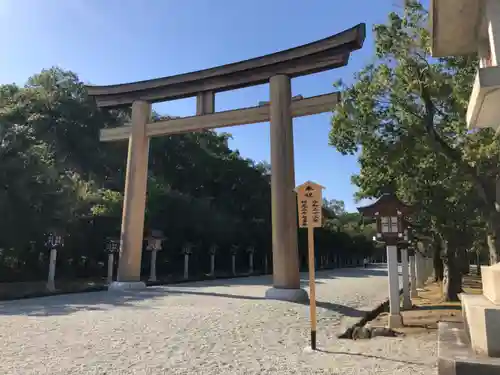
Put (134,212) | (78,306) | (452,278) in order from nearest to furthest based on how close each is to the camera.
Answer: (78,306) → (452,278) → (134,212)

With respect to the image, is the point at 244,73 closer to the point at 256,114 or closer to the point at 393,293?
the point at 256,114

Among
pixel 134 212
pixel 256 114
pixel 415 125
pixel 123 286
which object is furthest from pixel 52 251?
pixel 415 125

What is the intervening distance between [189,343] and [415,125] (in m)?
5.80

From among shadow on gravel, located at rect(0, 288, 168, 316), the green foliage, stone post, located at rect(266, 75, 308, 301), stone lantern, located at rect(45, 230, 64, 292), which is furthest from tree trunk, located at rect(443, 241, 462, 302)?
the green foliage

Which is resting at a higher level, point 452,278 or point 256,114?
point 256,114

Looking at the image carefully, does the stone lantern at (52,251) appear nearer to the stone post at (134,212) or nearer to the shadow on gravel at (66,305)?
the stone post at (134,212)

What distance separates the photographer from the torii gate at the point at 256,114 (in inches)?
484

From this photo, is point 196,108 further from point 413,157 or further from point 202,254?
point 202,254

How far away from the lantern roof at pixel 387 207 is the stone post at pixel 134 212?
891 cm

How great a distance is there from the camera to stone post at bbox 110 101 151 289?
15.2 meters

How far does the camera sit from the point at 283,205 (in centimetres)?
1237

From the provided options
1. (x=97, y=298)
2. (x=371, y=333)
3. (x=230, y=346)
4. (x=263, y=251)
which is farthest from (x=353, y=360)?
(x=263, y=251)

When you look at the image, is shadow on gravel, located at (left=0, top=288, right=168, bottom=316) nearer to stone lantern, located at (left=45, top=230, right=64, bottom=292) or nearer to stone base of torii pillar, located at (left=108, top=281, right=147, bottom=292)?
stone base of torii pillar, located at (left=108, top=281, right=147, bottom=292)

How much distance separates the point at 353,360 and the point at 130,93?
13673 millimetres
